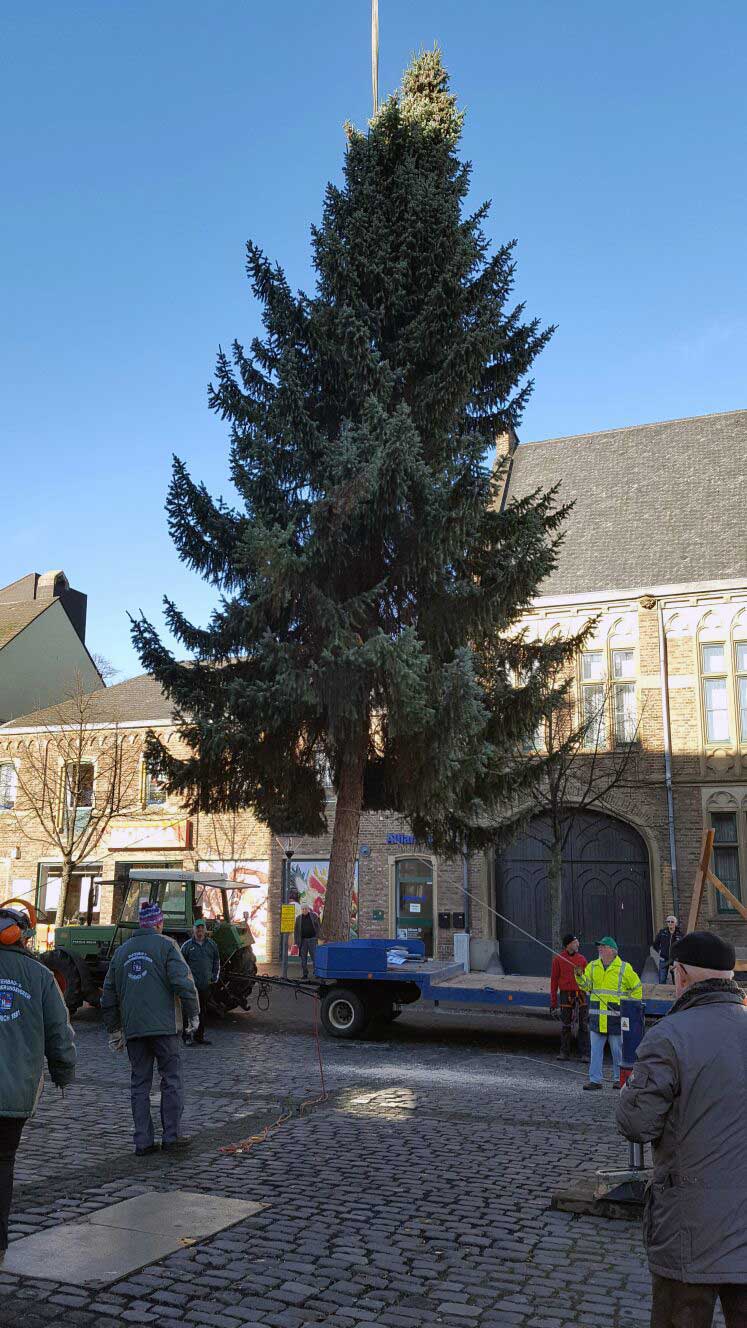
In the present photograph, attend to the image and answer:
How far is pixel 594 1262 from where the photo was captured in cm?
537

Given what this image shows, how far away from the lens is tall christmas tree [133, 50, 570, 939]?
1456 cm

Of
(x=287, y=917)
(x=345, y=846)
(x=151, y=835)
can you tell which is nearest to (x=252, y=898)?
(x=151, y=835)

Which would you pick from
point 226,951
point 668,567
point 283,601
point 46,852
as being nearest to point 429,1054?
point 226,951

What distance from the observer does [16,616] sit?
3825 cm

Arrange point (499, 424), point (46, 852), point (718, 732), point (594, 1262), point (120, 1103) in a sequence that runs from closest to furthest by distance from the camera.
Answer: point (594, 1262) → point (120, 1103) → point (499, 424) → point (718, 732) → point (46, 852)

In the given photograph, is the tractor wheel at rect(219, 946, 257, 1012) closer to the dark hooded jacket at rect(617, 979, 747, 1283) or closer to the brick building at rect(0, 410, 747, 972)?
the brick building at rect(0, 410, 747, 972)

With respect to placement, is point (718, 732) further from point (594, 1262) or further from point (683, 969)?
point (683, 969)

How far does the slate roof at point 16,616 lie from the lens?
120ft

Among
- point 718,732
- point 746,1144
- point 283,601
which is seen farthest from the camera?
point 718,732

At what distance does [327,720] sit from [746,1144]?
12.5 meters

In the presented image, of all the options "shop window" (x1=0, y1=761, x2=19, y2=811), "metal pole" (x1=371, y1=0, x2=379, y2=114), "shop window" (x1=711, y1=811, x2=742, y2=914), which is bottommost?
"shop window" (x1=711, y1=811, x2=742, y2=914)

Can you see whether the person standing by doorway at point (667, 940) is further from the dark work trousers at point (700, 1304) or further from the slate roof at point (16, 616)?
the slate roof at point (16, 616)

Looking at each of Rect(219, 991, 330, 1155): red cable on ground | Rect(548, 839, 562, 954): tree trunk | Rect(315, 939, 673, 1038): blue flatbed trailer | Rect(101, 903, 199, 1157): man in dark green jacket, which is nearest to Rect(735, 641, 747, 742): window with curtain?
Rect(548, 839, 562, 954): tree trunk

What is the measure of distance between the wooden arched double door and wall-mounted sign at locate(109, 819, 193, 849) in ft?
31.6
